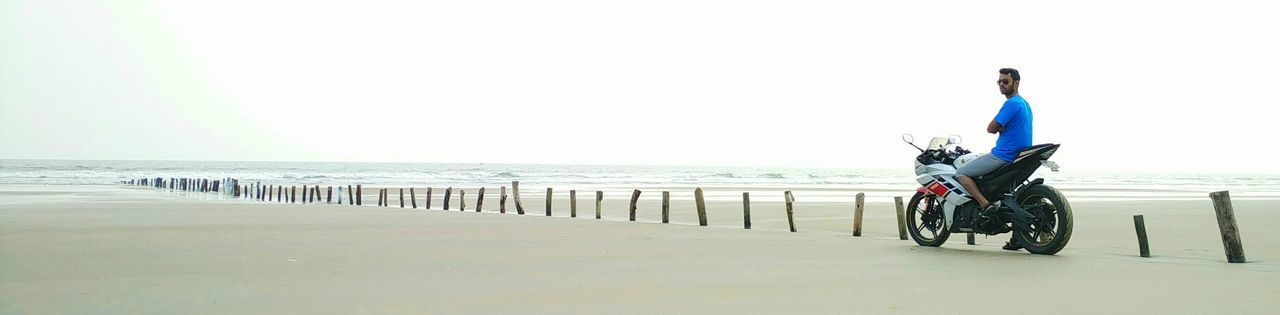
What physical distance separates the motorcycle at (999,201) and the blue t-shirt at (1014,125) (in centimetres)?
8

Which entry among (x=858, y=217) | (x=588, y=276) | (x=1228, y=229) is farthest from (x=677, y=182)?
(x=588, y=276)

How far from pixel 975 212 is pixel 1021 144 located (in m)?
0.73

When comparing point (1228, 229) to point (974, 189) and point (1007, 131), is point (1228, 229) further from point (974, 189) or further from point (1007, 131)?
point (974, 189)

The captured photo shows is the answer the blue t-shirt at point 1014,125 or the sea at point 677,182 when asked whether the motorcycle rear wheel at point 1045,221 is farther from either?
the sea at point 677,182

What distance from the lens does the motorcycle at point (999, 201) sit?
7707mm

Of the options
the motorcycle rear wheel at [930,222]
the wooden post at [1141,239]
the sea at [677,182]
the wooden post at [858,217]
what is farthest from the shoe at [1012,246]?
the sea at [677,182]

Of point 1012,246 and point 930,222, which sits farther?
point 930,222

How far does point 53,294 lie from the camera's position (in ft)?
16.5

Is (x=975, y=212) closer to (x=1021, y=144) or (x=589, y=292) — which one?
(x=1021, y=144)

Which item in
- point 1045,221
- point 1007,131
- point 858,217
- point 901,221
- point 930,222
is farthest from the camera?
point 858,217

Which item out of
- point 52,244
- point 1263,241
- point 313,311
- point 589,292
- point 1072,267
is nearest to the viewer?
point 313,311

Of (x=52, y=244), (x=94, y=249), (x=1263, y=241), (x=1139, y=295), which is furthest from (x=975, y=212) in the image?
(x=52, y=244)

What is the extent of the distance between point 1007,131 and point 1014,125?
80mm

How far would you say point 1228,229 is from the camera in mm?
7270
